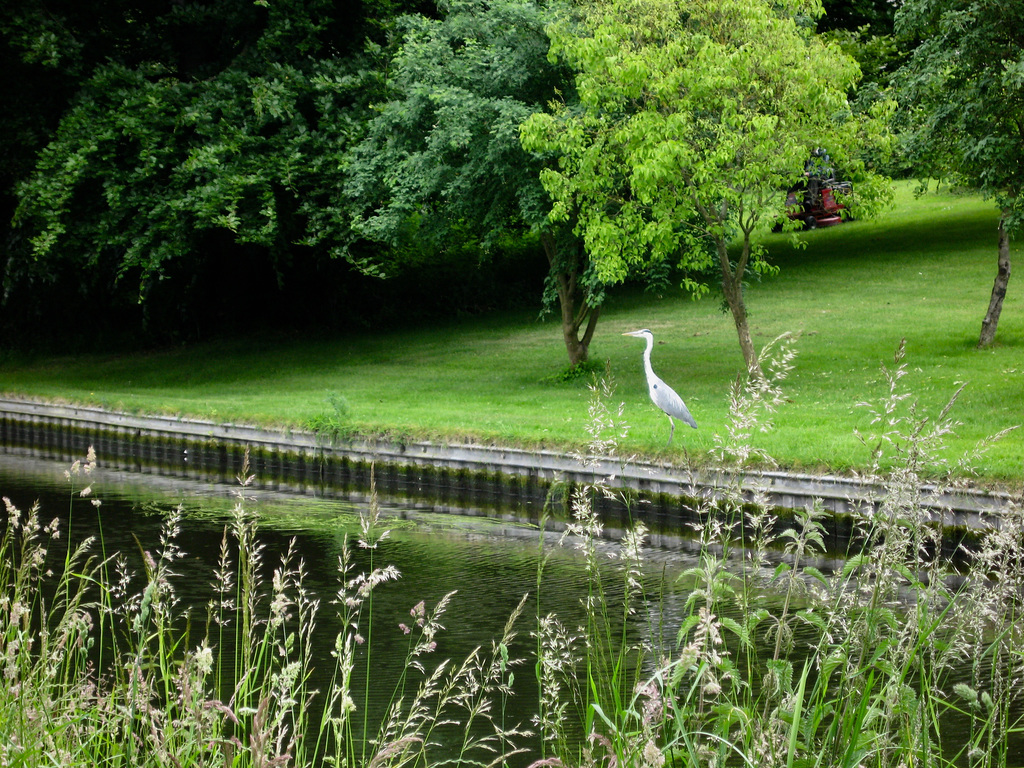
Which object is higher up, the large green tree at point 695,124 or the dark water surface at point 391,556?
the large green tree at point 695,124

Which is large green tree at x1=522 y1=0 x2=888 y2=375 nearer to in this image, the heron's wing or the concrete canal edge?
the concrete canal edge

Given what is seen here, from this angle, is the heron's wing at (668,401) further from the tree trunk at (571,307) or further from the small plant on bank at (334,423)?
the tree trunk at (571,307)

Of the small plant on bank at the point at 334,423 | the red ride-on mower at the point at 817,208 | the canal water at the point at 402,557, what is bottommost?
the canal water at the point at 402,557

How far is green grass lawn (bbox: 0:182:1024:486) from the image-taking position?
43.1ft

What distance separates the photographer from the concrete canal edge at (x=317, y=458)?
10148 mm

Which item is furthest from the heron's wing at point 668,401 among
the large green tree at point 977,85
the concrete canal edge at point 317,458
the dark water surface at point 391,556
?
the large green tree at point 977,85

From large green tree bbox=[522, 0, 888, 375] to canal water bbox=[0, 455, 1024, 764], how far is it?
528cm

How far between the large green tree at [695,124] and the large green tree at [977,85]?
1231 mm

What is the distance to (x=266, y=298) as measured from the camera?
28.3m

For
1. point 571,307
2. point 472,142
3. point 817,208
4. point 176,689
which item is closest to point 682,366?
point 571,307

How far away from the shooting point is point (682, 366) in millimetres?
19172

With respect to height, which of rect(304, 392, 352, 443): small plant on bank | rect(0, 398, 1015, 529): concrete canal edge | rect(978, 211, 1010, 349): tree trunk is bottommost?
rect(0, 398, 1015, 529): concrete canal edge

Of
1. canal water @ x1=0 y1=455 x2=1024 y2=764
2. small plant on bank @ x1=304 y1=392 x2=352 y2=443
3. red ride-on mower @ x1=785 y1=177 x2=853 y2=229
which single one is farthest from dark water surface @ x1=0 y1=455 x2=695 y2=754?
red ride-on mower @ x1=785 y1=177 x2=853 y2=229

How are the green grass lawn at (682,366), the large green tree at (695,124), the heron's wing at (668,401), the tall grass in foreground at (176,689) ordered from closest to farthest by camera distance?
1. the tall grass in foreground at (176,689)
2. the heron's wing at (668,401)
3. the green grass lawn at (682,366)
4. the large green tree at (695,124)
